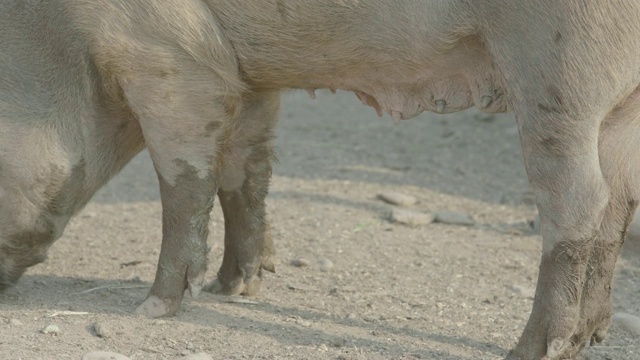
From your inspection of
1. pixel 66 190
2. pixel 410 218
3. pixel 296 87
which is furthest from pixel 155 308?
pixel 410 218

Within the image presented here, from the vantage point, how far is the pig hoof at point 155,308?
4793 millimetres

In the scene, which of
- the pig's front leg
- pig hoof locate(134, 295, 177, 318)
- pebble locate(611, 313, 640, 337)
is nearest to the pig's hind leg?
the pig's front leg

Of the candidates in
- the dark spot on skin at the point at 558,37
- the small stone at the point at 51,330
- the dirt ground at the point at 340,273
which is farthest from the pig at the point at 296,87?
the small stone at the point at 51,330

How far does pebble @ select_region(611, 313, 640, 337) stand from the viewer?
16.6 feet

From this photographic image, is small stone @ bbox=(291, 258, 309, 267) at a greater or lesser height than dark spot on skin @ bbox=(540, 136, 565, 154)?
lesser

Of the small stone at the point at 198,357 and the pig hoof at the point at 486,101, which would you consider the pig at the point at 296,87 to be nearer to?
the pig hoof at the point at 486,101

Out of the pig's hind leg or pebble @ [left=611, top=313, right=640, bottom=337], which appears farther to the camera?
the pig's hind leg

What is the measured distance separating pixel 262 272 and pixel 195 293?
887 mm

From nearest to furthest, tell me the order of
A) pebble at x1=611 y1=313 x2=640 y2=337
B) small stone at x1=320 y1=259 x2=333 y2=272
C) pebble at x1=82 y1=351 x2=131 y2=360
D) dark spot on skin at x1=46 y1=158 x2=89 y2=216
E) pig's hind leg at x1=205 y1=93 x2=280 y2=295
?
pebble at x1=82 y1=351 x2=131 y2=360 → dark spot on skin at x1=46 y1=158 x2=89 y2=216 → pebble at x1=611 y1=313 x2=640 y2=337 → pig's hind leg at x1=205 y1=93 x2=280 y2=295 → small stone at x1=320 y1=259 x2=333 y2=272

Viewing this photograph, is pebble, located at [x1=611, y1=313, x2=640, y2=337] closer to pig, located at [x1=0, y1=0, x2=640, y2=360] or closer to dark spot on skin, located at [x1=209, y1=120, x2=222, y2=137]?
pig, located at [x1=0, y1=0, x2=640, y2=360]

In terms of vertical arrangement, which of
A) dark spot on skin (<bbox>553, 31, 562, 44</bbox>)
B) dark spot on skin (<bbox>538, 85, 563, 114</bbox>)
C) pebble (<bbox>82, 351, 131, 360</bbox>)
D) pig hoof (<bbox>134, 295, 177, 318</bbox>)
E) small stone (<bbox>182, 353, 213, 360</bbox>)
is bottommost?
pebble (<bbox>82, 351, 131, 360</bbox>)

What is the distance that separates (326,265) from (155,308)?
4.28 feet

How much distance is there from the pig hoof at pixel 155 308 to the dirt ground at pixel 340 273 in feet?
0.18

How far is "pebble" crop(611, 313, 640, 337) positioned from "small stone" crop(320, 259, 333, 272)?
143cm
